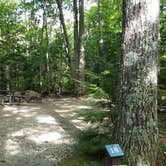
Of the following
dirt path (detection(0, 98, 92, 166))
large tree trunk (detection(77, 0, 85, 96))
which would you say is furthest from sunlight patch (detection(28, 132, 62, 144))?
large tree trunk (detection(77, 0, 85, 96))

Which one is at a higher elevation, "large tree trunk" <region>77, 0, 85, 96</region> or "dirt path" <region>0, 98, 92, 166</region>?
"large tree trunk" <region>77, 0, 85, 96</region>

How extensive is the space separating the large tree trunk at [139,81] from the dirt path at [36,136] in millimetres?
1634

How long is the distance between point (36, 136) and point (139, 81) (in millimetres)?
3529

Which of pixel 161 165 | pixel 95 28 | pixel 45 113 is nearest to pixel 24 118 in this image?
pixel 45 113

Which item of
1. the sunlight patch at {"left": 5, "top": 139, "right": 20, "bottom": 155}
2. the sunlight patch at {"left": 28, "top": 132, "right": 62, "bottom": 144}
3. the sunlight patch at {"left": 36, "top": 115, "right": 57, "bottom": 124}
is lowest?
the sunlight patch at {"left": 5, "top": 139, "right": 20, "bottom": 155}

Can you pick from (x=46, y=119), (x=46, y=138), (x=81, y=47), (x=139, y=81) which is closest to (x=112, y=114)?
(x=139, y=81)

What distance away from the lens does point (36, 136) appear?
5.93 meters

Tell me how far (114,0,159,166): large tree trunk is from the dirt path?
163 cm

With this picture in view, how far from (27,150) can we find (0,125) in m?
2.33

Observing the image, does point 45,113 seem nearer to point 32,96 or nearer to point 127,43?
point 32,96

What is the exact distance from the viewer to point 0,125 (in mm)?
6965

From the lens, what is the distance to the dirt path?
14.9 ft

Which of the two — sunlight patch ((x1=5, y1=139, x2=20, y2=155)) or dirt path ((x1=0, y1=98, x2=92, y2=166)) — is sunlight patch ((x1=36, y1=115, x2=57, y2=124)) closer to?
dirt path ((x1=0, y1=98, x2=92, y2=166))

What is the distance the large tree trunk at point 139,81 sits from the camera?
3.24 meters
